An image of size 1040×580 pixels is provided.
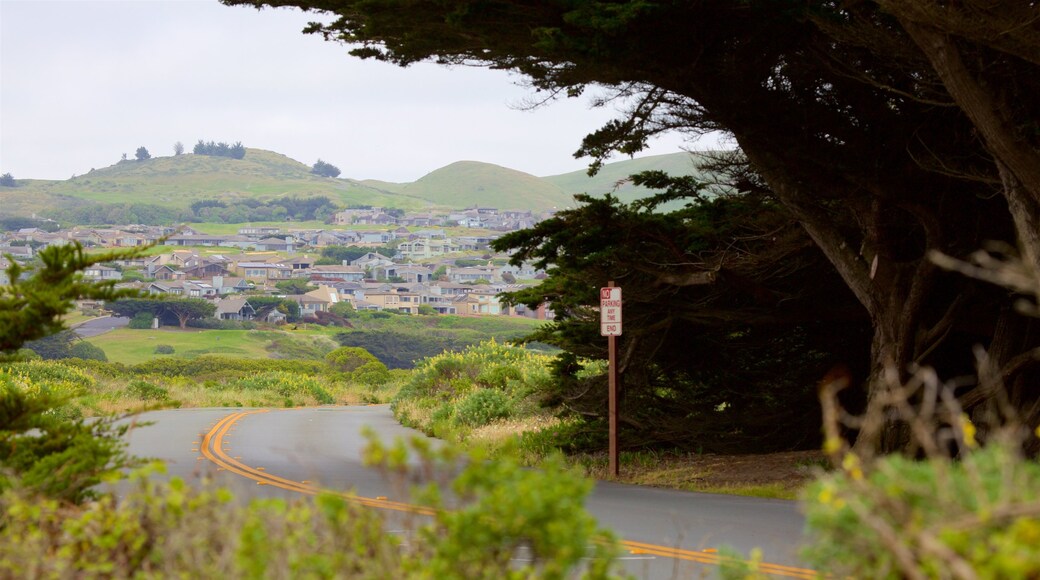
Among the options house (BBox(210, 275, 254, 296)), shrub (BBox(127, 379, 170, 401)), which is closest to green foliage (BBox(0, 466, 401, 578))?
shrub (BBox(127, 379, 170, 401))

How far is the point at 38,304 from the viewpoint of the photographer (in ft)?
30.8

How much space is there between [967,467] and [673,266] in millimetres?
15563

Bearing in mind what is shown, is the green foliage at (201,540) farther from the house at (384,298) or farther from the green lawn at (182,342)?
the house at (384,298)

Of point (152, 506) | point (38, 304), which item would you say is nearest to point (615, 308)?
point (38, 304)

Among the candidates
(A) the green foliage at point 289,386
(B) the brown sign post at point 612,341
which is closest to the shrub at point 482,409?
(B) the brown sign post at point 612,341

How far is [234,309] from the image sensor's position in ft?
401

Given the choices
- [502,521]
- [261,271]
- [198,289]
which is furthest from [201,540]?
[261,271]

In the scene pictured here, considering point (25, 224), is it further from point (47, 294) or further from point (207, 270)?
point (47, 294)

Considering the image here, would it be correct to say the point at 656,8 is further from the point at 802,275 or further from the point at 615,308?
the point at 802,275

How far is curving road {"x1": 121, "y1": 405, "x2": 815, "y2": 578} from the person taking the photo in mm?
11062

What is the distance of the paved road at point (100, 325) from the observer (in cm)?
10988

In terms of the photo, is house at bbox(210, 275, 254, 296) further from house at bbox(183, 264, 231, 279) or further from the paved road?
the paved road

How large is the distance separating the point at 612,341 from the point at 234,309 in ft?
348

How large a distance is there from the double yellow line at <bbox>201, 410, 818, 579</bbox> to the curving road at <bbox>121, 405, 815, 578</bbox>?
0.01 metres
